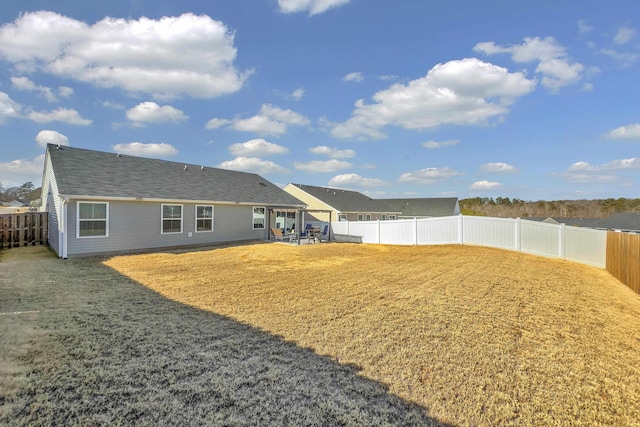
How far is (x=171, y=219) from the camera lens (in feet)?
48.6

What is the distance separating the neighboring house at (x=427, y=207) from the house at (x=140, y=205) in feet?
84.8

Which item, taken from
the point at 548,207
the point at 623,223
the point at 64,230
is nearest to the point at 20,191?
the point at 64,230

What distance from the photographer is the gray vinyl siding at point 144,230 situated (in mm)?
11938

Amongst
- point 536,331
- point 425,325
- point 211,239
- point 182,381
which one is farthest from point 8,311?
point 211,239

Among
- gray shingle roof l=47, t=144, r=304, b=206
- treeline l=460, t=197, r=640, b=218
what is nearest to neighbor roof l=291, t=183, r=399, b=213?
gray shingle roof l=47, t=144, r=304, b=206

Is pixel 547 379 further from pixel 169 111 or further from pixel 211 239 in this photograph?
pixel 169 111

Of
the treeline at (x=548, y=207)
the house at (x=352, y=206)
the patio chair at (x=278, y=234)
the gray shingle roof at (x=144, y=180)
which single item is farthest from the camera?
the treeline at (x=548, y=207)

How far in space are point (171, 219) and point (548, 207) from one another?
3213 inches

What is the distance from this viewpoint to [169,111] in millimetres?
18641

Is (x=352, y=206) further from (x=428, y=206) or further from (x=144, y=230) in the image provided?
(x=144, y=230)

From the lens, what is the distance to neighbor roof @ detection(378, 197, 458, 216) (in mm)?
41094

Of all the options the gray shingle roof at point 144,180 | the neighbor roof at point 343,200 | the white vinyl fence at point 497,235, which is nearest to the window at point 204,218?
the gray shingle roof at point 144,180

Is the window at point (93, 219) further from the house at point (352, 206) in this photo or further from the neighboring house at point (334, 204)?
the neighboring house at point (334, 204)

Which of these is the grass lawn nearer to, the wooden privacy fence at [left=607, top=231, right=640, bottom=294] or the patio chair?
the wooden privacy fence at [left=607, top=231, right=640, bottom=294]
